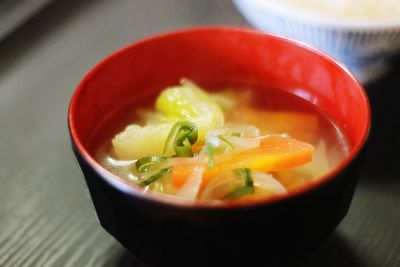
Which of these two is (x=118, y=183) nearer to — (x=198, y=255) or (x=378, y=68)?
(x=198, y=255)

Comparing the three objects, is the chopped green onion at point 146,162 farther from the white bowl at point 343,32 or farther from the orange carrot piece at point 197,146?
the white bowl at point 343,32

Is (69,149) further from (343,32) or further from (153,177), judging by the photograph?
(343,32)

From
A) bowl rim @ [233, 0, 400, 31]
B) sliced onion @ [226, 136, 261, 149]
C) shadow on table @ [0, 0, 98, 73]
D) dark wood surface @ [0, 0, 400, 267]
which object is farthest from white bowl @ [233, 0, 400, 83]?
shadow on table @ [0, 0, 98, 73]

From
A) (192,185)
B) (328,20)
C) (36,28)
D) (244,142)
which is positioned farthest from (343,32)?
(36,28)

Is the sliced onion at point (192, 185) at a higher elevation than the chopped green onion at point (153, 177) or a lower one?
higher

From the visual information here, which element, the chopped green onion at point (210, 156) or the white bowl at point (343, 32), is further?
the white bowl at point (343, 32)

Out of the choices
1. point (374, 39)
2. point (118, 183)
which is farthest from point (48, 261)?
point (374, 39)

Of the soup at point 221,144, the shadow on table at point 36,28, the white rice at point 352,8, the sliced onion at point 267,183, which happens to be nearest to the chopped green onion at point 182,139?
the soup at point 221,144
